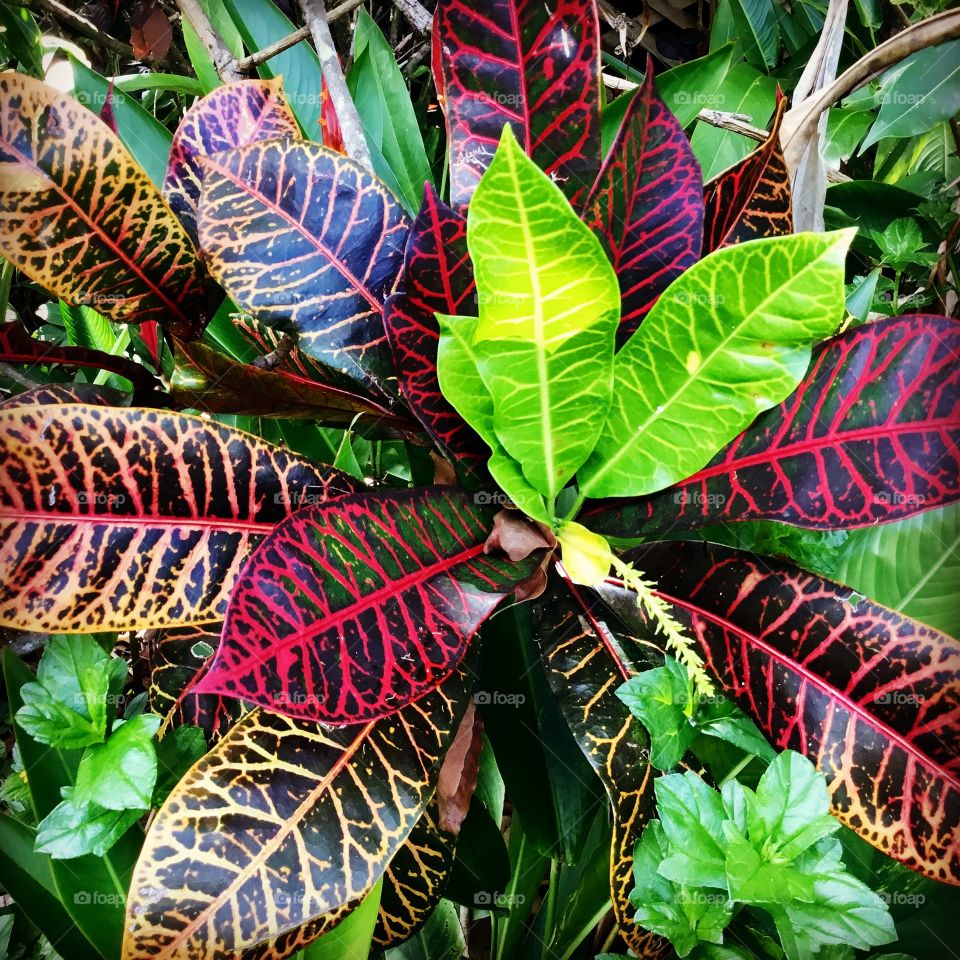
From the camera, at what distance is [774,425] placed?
0.55 m

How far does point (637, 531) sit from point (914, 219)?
0.68 metres

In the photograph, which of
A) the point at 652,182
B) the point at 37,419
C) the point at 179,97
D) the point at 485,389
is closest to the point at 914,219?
the point at 652,182

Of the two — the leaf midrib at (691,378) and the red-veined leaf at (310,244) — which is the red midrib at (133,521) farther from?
the leaf midrib at (691,378)

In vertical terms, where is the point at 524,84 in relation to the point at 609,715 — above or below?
above

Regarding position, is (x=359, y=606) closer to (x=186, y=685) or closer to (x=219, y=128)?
(x=186, y=685)

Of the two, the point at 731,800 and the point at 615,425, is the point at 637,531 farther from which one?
the point at 731,800

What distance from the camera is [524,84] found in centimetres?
56

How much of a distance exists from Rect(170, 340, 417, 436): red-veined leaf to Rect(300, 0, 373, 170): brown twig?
8.7 inches

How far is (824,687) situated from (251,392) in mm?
491

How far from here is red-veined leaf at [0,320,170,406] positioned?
646 mm

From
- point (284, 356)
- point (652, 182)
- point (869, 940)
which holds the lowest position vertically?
point (869, 940)

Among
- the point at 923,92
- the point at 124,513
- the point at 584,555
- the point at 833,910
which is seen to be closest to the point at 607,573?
the point at 584,555

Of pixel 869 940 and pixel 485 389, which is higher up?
pixel 485 389

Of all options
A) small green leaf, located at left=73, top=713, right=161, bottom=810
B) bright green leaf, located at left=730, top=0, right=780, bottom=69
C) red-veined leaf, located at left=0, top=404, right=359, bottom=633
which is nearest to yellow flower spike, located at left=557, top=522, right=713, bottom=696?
red-veined leaf, located at left=0, top=404, right=359, bottom=633
